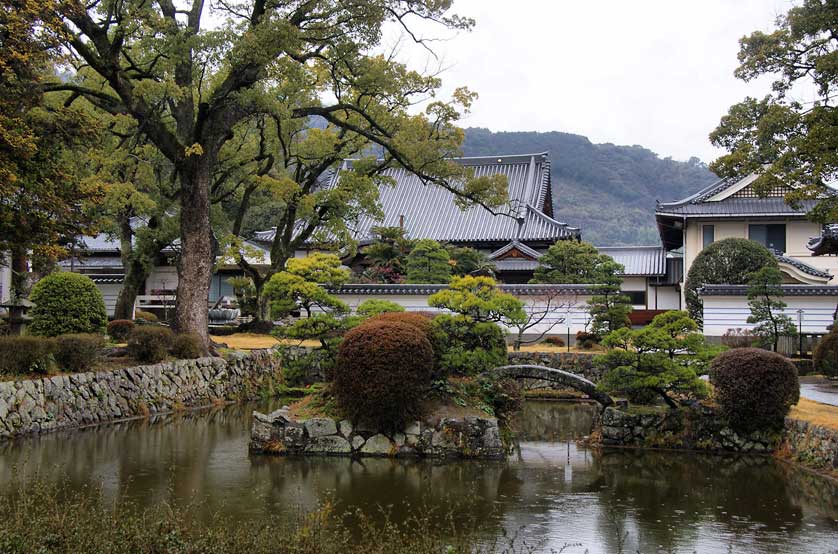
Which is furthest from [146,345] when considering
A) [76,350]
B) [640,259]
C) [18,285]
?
[640,259]

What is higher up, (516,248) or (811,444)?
(516,248)

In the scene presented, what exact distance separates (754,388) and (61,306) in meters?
12.9

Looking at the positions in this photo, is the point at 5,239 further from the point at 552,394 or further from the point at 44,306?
the point at 552,394

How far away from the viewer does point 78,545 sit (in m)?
6.20

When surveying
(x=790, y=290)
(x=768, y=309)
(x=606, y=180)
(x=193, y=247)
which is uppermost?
(x=606, y=180)

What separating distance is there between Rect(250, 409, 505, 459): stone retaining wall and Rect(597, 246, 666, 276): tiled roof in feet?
90.1

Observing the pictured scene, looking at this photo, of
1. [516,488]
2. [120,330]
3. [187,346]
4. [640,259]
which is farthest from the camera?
[640,259]

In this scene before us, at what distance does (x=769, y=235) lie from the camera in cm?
3378

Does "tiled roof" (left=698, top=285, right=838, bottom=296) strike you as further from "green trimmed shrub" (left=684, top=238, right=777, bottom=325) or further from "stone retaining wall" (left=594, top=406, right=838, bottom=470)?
"stone retaining wall" (left=594, top=406, right=838, bottom=470)

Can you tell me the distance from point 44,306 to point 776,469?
44.4 feet

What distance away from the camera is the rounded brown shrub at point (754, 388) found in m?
12.3

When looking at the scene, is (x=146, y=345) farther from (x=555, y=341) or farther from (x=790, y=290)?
(x=790, y=290)

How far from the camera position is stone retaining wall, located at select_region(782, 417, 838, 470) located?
1102 centimetres

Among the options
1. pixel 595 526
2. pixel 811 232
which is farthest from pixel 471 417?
pixel 811 232
